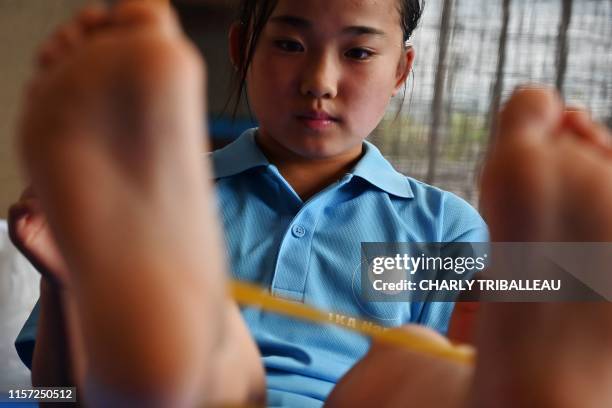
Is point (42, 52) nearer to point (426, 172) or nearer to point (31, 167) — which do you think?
point (31, 167)

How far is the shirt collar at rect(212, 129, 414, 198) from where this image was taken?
74 centimetres

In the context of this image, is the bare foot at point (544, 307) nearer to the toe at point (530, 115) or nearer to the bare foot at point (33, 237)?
the toe at point (530, 115)

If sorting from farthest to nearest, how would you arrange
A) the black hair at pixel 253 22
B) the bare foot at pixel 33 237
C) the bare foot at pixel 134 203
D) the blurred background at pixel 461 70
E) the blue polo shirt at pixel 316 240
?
the blurred background at pixel 461 70 → the black hair at pixel 253 22 → the blue polo shirt at pixel 316 240 → the bare foot at pixel 33 237 → the bare foot at pixel 134 203

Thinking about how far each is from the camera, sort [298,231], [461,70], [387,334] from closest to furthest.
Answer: [387,334]
[298,231]
[461,70]

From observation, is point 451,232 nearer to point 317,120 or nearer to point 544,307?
point 317,120

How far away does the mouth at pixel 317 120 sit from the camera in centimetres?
71

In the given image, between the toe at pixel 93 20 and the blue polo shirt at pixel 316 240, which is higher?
the toe at pixel 93 20

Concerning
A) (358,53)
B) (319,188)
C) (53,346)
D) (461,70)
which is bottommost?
(53,346)

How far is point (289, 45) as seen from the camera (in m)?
0.71

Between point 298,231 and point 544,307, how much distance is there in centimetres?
31

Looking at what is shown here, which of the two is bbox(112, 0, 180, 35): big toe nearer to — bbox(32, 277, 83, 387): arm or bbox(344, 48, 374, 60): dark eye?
bbox(32, 277, 83, 387): arm

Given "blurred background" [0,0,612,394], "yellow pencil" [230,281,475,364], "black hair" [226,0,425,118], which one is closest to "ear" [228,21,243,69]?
"black hair" [226,0,425,118]

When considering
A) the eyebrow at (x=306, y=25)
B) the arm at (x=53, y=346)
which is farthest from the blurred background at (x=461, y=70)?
the arm at (x=53, y=346)

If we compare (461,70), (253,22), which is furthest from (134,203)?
(461,70)
